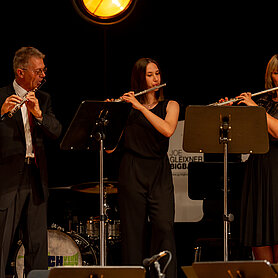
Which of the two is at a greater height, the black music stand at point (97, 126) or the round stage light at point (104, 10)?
the round stage light at point (104, 10)

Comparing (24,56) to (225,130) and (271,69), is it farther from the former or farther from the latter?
(271,69)

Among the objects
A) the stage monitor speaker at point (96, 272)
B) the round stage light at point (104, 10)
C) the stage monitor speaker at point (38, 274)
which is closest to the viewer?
the stage monitor speaker at point (96, 272)

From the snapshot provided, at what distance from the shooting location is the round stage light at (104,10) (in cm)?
495

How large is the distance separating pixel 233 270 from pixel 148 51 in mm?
3358

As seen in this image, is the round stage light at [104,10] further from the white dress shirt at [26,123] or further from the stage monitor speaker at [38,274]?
the stage monitor speaker at [38,274]

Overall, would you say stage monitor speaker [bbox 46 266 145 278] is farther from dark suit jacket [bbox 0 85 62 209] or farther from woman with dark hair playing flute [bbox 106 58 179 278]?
woman with dark hair playing flute [bbox 106 58 179 278]

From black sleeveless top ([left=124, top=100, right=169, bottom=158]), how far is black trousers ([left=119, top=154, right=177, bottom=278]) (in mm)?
52

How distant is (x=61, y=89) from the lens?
536 cm

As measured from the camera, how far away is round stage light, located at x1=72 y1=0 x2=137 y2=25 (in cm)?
495

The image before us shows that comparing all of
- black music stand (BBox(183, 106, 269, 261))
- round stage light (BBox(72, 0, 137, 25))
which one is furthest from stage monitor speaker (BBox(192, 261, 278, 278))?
round stage light (BBox(72, 0, 137, 25))

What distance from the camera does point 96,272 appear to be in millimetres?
2311

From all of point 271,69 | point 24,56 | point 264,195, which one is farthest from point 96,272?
point 271,69

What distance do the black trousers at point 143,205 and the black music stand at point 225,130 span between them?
41cm

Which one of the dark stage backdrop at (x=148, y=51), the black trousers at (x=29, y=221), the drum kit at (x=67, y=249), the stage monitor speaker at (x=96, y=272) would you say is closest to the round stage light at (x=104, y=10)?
the dark stage backdrop at (x=148, y=51)
